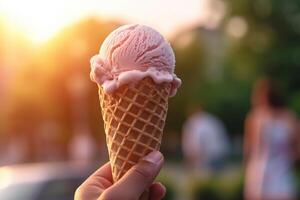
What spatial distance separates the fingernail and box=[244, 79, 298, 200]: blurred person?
5.81 m

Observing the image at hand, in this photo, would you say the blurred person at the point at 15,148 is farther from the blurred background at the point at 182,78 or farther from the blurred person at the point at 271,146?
the blurred person at the point at 271,146

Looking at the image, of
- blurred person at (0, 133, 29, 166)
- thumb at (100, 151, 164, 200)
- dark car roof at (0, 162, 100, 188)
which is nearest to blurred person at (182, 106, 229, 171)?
dark car roof at (0, 162, 100, 188)

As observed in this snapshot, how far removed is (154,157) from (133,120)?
0.43 ft

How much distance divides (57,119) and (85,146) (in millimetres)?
19766

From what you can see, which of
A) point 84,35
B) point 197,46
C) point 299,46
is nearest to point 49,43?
point 84,35

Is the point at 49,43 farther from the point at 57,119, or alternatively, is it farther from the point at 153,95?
the point at 153,95

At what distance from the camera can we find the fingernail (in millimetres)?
2045

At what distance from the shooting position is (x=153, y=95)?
212 centimetres

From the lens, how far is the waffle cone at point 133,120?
2.10m

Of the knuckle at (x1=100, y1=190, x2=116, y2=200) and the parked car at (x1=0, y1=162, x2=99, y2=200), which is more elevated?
the knuckle at (x1=100, y1=190, x2=116, y2=200)

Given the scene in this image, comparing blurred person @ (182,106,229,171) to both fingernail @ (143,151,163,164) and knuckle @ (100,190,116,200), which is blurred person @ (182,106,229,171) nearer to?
fingernail @ (143,151,163,164)

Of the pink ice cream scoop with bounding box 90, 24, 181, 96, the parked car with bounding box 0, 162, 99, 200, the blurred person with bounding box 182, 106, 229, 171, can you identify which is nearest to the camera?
the pink ice cream scoop with bounding box 90, 24, 181, 96

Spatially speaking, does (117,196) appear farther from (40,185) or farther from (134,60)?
(40,185)

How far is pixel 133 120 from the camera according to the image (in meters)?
2.15
